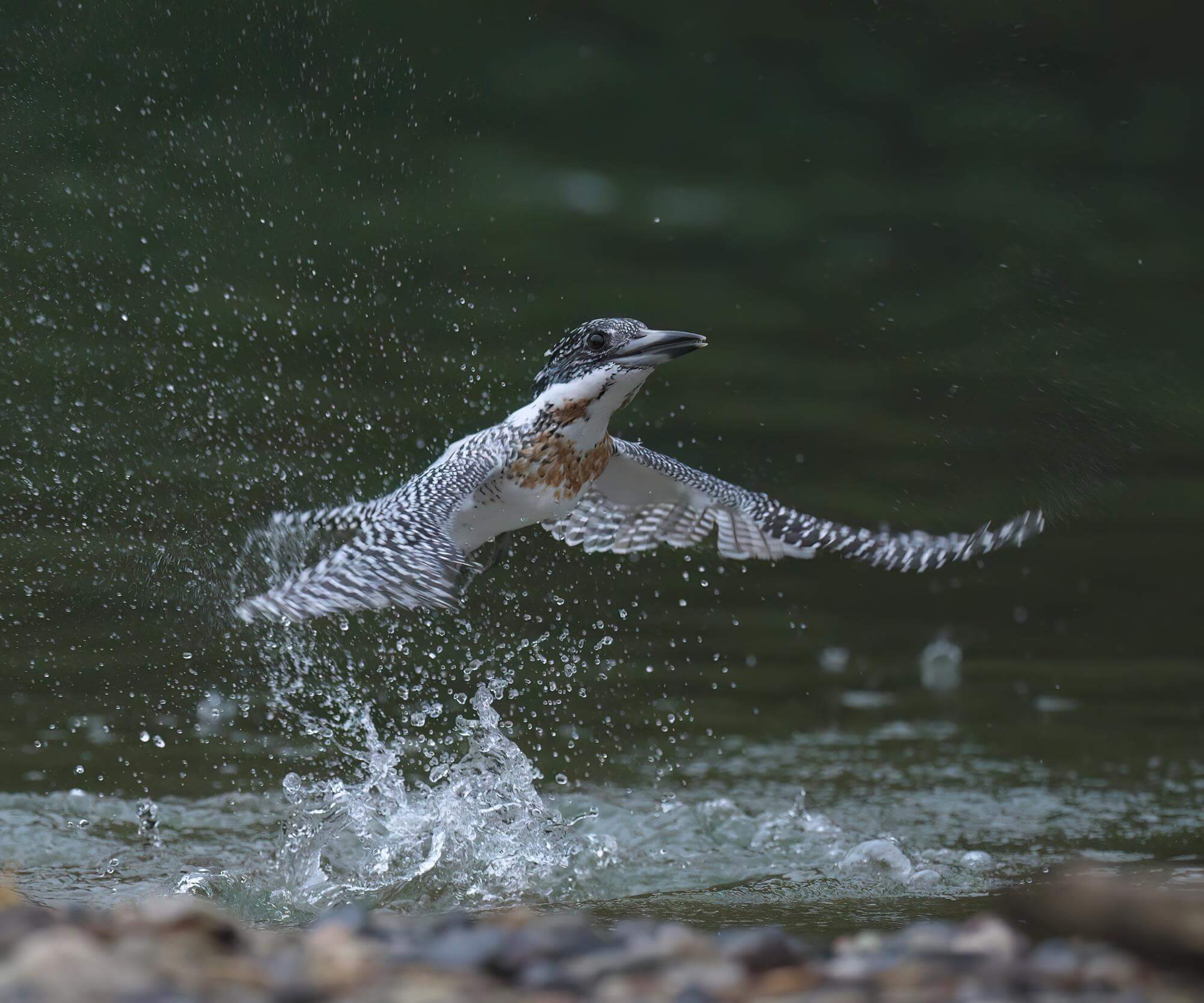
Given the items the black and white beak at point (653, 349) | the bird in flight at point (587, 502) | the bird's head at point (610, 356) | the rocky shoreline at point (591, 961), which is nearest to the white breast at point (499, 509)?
the bird in flight at point (587, 502)

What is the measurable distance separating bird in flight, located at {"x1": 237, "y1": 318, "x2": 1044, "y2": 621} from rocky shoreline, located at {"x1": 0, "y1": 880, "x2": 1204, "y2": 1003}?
1555 mm

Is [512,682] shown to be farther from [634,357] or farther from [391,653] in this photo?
[634,357]

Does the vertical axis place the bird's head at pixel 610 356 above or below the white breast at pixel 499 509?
above

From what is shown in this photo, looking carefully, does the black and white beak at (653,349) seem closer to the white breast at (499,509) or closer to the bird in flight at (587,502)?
Answer: the bird in flight at (587,502)

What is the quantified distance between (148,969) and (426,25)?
4.87 metres

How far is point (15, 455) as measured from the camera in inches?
227

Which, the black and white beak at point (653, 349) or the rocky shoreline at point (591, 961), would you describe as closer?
the rocky shoreline at point (591, 961)

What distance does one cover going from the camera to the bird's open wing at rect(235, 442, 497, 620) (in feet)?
10.9

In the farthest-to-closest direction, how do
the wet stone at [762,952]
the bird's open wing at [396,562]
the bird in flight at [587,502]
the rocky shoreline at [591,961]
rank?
the bird in flight at [587,502], the bird's open wing at [396,562], the wet stone at [762,952], the rocky shoreline at [591,961]

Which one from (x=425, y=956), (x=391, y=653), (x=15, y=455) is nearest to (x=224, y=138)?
(x=15, y=455)

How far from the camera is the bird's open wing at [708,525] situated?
4262mm

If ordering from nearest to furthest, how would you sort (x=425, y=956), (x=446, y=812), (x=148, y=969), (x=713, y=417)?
(x=148, y=969) → (x=425, y=956) → (x=446, y=812) → (x=713, y=417)

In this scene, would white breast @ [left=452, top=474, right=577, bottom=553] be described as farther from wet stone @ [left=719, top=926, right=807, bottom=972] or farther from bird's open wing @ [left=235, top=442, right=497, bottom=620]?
wet stone @ [left=719, top=926, right=807, bottom=972]

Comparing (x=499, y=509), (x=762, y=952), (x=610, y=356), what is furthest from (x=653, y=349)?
(x=762, y=952)
